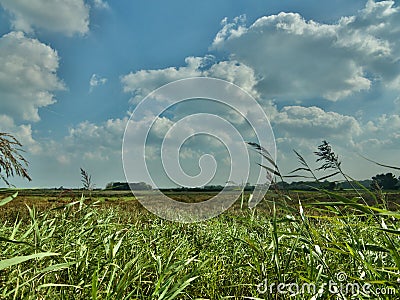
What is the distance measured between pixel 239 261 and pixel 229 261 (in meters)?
0.13

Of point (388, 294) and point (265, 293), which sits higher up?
point (388, 294)

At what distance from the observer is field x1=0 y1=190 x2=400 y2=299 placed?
1.96 m

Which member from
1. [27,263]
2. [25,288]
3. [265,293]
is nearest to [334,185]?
[265,293]

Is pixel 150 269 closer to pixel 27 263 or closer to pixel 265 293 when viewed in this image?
pixel 27 263

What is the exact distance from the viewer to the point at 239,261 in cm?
402

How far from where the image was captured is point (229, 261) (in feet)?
13.5

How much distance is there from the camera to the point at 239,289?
3.11 meters

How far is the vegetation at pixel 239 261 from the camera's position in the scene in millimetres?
1947

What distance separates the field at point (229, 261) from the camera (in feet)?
6.41

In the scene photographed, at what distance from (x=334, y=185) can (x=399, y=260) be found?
0.64 meters

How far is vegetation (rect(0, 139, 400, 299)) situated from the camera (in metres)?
1.95

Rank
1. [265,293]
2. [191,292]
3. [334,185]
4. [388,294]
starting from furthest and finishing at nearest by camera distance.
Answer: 1. [191,292]
2. [265,293]
3. [334,185]
4. [388,294]

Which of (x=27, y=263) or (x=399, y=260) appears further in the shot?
(x=27, y=263)

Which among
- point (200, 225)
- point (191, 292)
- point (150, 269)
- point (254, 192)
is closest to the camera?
point (254, 192)
